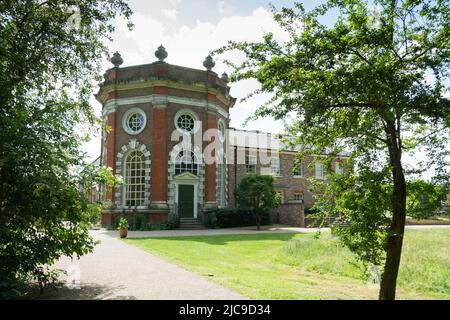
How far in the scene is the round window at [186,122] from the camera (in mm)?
26981

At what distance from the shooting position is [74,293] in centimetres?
710

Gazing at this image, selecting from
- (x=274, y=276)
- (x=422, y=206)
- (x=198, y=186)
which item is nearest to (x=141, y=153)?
(x=198, y=186)

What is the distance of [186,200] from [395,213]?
20.9m

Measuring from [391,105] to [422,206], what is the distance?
1.93 metres

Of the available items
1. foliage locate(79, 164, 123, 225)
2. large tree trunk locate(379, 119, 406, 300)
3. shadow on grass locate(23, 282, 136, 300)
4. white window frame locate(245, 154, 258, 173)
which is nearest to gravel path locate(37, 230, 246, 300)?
shadow on grass locate(23, 282, 136, 300)

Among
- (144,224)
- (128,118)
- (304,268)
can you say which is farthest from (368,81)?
(128,118)

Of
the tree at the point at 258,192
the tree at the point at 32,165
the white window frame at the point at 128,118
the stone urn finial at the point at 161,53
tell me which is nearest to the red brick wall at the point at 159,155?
the white window frame at the point at 128,118

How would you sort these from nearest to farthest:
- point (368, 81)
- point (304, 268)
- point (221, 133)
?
point (368, 81) → point (304, 268) → point (221, 133)

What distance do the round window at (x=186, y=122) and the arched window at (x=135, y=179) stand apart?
3270 mm

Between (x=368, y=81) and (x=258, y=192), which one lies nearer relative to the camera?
(x=368, y=81)

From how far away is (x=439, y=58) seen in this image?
6012 mm

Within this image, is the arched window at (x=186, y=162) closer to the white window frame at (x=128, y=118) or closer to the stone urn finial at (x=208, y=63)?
the white window frame at (x=128, y=118)

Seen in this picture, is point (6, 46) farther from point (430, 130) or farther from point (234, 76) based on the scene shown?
point (430, 130)

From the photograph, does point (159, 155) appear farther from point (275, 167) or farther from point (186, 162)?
point (275, 167)
